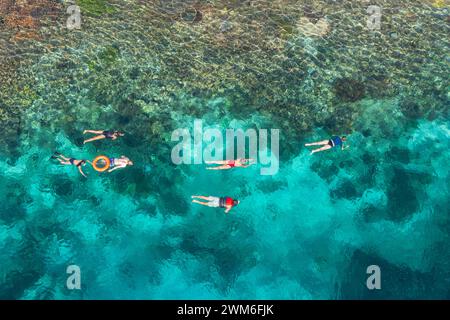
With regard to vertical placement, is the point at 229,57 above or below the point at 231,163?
above

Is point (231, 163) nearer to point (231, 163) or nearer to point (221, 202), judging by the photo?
point (231, 163)

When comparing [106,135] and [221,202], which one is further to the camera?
[106,135]

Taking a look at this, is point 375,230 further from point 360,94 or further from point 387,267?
point 360,94

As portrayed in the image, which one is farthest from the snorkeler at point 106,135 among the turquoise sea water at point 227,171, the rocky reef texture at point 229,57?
the rocky reef texture at point 229,57

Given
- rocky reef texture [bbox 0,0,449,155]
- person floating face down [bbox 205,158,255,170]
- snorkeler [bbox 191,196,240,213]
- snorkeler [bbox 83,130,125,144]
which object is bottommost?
snorkeler [bbox 191,196,240,213]

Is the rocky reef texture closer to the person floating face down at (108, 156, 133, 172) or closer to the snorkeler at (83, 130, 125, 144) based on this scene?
the snorkeler at (83, 130, 125, 144)

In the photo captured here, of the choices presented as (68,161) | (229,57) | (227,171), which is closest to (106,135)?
(68,161)

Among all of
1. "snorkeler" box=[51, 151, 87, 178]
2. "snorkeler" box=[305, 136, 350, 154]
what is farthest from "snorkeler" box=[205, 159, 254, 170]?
"snorkeler" box=[51, 151, 87, 178]
